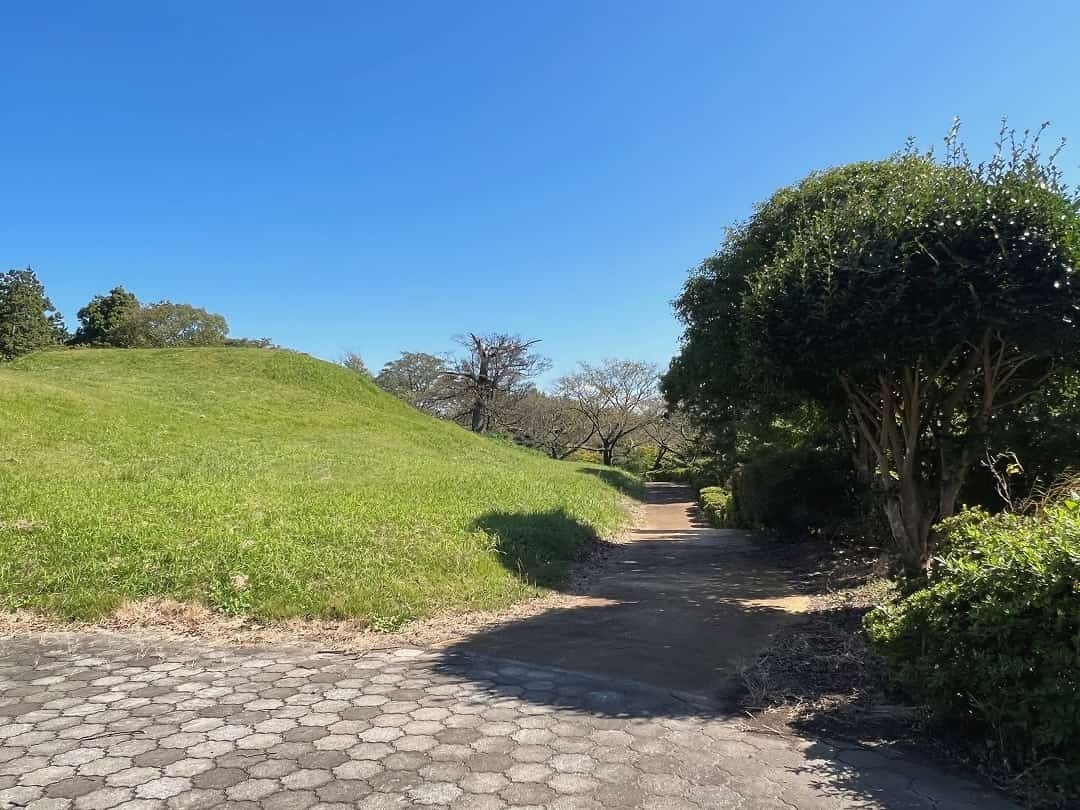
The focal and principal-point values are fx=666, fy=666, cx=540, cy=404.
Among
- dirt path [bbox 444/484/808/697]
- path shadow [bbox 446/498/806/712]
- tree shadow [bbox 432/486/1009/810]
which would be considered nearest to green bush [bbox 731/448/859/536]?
path shadow [bbox 446/498/806/712]

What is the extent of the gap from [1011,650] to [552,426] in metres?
48.3

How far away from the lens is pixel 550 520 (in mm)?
10961

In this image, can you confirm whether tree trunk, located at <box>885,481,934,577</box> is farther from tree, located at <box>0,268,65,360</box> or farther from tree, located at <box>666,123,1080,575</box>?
tree, located at <box>0,268,65,360</box>

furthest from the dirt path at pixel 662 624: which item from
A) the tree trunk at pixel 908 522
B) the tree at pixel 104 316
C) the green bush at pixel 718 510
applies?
the tree at pixel 104 316

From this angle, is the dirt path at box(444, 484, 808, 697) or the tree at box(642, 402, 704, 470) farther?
the tree at box(642, 402, 704, 470)

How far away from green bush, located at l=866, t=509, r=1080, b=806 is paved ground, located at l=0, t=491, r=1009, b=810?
0.31 metres

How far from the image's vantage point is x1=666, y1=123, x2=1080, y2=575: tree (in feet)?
16.5

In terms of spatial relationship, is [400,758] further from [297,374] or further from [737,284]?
[297,374]

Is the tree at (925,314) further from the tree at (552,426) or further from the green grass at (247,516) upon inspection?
the tree at (552,426)

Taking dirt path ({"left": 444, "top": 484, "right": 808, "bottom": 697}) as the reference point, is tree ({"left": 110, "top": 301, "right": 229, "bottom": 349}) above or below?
above

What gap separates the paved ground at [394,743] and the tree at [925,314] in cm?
305

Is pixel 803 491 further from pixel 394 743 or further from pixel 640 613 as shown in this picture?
pixel 394 743

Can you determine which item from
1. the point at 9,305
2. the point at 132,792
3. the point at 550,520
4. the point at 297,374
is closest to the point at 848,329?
the point at 132,792

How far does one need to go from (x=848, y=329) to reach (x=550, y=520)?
653cm
